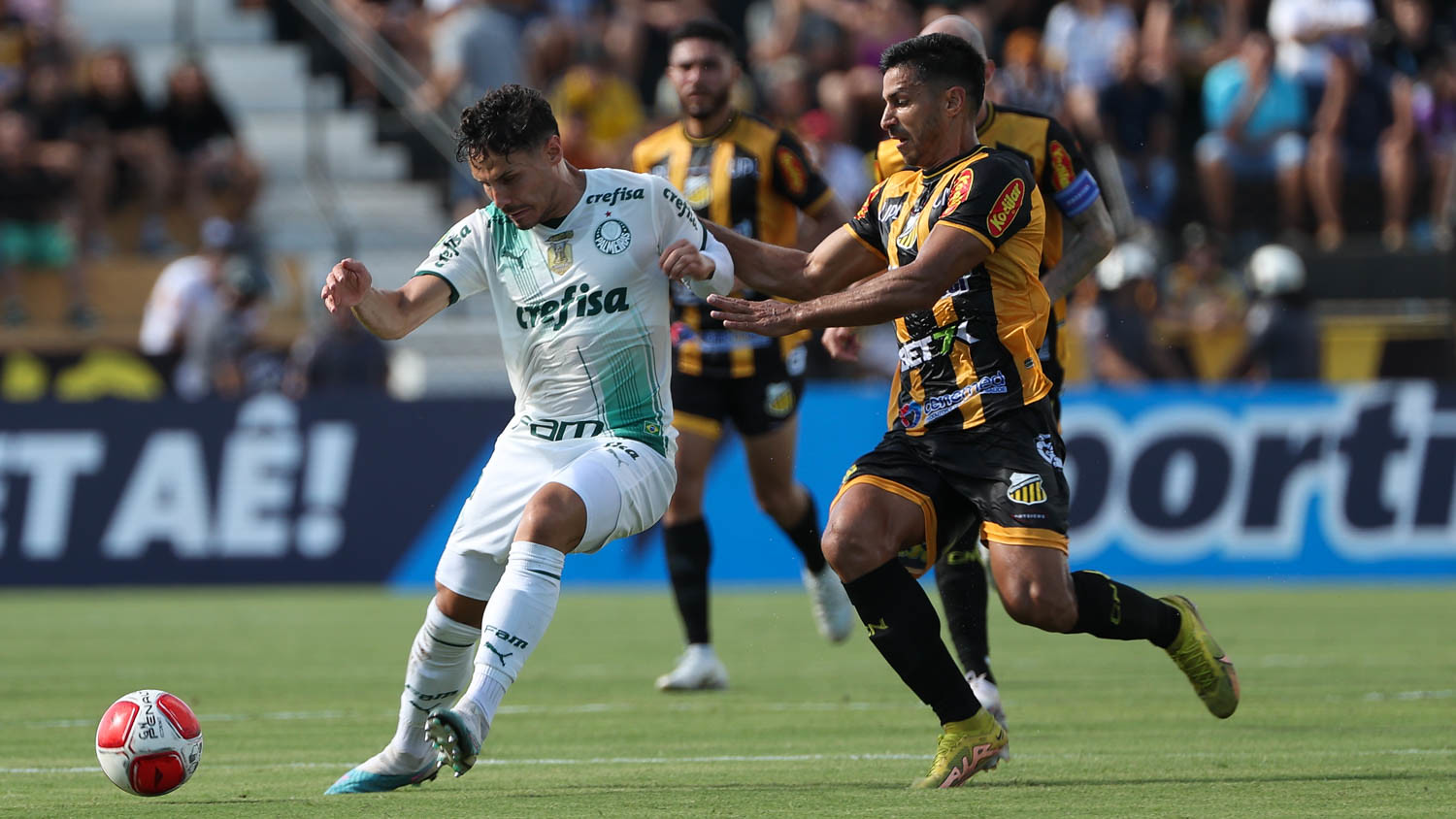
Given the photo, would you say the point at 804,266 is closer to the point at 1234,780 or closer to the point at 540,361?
the point at 540,361

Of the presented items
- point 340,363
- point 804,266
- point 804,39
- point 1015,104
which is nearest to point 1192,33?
point 1015,104

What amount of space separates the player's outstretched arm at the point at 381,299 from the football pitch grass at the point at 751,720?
142 cm

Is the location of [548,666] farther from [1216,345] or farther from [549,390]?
[1216,345]

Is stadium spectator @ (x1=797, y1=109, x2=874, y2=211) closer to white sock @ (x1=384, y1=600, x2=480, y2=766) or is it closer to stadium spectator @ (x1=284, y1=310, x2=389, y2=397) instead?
stadium spectator @ (x1=284, y1=310, x2=389, y2=397)

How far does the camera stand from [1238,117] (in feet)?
61.2

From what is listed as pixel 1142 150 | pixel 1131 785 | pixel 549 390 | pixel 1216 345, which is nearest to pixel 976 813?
pixel 1131 785

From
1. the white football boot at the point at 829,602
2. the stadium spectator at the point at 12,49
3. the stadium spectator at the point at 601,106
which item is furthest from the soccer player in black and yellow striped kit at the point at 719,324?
the stadium spectator at the point at 12,49

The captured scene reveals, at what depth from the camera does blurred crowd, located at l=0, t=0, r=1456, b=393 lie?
17.8 meters

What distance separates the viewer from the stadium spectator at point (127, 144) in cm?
1848

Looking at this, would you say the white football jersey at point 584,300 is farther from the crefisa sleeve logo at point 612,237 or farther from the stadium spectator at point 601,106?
the stadium spectator at point 601,106

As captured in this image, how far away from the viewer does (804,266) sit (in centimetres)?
656

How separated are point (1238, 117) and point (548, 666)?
10982 millimetres

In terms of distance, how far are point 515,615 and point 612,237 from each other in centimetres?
127

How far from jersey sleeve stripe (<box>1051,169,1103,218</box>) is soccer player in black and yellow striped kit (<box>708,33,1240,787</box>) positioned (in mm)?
1031
